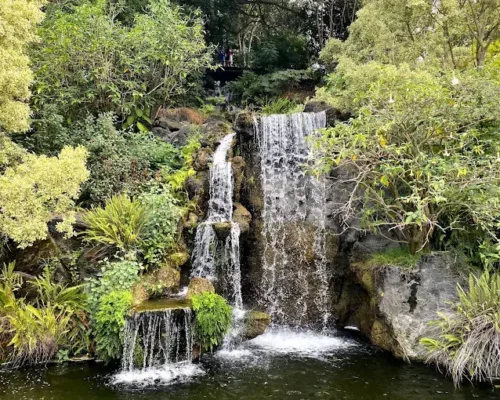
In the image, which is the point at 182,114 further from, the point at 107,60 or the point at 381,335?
the point at 381,335

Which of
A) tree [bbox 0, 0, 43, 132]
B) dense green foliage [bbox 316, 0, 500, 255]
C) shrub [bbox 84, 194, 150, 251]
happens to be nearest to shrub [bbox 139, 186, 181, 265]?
shrub [bbox 84, 194, 150, 251]

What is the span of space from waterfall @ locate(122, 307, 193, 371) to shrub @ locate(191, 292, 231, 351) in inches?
5.5

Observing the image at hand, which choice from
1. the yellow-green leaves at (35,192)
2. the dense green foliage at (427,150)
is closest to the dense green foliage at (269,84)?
the dense green foliage at (427,150)

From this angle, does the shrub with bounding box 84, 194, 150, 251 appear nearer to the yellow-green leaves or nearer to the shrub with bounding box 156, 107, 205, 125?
the yellow-green leaves

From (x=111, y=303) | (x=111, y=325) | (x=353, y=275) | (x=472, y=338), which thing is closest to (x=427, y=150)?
(x=353, y=275)

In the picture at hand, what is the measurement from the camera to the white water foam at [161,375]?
6.21 m

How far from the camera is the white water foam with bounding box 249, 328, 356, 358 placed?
24.7ft

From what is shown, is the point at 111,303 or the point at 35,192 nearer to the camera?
the point at 111,303

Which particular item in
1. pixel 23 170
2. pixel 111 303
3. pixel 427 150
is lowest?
pixel 111 303

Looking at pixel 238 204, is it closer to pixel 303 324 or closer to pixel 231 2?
pixel 303 324

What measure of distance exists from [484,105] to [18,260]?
8549 mm

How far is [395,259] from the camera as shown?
7750 mm

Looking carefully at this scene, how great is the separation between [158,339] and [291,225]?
162 inches

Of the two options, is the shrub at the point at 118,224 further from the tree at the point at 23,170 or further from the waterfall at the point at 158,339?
the waterfall at the point at 158,339
